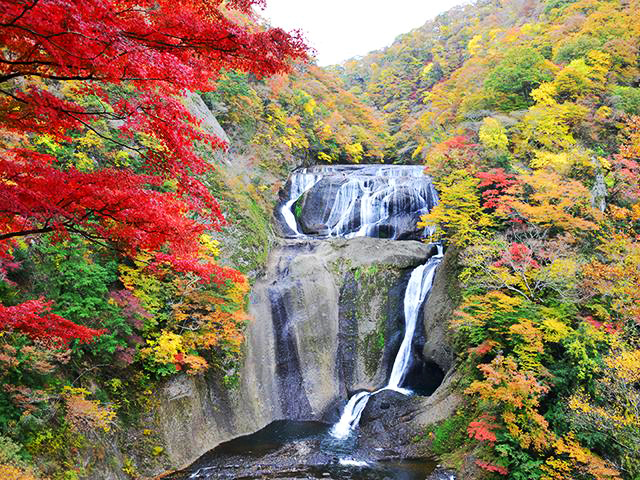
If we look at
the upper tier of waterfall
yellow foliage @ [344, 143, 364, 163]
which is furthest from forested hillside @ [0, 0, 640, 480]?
yellow foliage @ [344, 143, 364, 163]

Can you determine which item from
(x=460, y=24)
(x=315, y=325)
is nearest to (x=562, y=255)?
(x=315, y=325)

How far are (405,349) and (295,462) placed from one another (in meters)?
6.71

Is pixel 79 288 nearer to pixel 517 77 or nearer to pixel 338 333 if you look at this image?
pixel 338 333

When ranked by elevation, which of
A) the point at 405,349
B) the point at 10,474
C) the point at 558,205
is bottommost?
the point at 405,349

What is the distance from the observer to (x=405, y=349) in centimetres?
1501

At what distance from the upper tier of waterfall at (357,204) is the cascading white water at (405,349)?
3420mm

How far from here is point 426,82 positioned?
39.5 metres

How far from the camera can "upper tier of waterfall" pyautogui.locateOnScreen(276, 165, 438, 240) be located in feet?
64.5

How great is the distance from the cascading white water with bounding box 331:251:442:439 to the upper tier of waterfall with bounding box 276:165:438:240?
3420 millimetres

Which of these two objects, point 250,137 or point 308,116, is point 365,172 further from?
point 250,137

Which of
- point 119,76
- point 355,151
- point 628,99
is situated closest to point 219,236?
point 119,76

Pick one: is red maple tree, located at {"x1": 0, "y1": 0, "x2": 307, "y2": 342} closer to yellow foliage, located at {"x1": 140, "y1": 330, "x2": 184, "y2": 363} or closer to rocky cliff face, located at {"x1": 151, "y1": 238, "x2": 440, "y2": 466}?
yellow foliage, located at {"x1": 140, "y1": 330, "x2": 184, "y2": 363}

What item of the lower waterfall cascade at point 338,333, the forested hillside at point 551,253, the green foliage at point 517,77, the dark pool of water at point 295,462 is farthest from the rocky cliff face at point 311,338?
the green foliage at point 517,77

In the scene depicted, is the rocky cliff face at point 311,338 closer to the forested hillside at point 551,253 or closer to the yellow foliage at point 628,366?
the forested hillside at point 551,253
